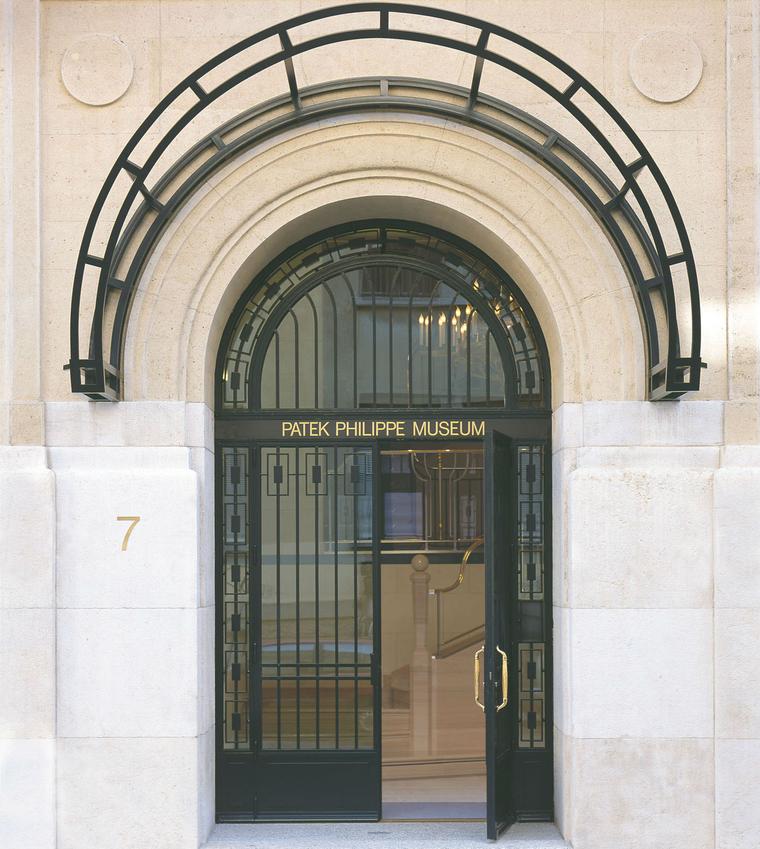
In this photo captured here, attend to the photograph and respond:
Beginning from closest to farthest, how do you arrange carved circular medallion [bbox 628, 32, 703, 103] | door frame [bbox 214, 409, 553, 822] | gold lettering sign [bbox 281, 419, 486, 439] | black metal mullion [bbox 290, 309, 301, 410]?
carved circular medallion [bbox 628, 32, 703, 103]
door frame [bbox 214, 409, 553, 822]
gold lettering sign [bbox 281, 419, 486, 439]
black metal mullion [bbox 290, 309, 301, 410]

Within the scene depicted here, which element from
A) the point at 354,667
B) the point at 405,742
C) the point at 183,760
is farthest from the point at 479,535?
the point at 183,760

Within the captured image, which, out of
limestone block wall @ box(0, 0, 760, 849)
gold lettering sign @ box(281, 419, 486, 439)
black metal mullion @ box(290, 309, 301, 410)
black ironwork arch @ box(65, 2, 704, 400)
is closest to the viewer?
black ironwork arch @ box(65, 2, 704, 400)

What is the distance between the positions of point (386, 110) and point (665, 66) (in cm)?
221

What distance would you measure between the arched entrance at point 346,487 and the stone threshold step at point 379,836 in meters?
0.17

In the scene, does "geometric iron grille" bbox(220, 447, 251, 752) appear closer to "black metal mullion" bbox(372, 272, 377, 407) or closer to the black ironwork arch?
"black metal mullion" bbox(372, 272, 377, 407)

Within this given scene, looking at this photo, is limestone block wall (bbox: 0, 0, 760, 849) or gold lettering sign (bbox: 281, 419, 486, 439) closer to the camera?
limestone block wall (bbox: 0, 0, 760, 849)

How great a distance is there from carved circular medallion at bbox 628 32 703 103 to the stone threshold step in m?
5.87

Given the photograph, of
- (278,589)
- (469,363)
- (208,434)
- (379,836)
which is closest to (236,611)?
(278,589)

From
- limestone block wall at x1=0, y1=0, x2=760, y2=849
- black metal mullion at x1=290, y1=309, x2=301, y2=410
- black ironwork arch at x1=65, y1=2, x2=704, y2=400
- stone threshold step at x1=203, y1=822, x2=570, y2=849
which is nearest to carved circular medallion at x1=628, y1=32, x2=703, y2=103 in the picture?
limestone block wall at x1=0, y1=0, x2=760, y2=849

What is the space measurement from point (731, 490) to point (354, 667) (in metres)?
3.37

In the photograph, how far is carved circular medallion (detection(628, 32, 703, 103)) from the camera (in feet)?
26.5

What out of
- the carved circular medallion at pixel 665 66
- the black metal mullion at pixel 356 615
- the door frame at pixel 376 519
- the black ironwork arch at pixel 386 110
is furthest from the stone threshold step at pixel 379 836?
the carved circular medallion at pixel 665 66

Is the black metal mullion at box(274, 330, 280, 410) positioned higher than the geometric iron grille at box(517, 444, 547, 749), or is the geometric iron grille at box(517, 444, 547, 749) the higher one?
the black metal mullion at box(274, 330, 280, 410)

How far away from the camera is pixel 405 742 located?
11.7 m
